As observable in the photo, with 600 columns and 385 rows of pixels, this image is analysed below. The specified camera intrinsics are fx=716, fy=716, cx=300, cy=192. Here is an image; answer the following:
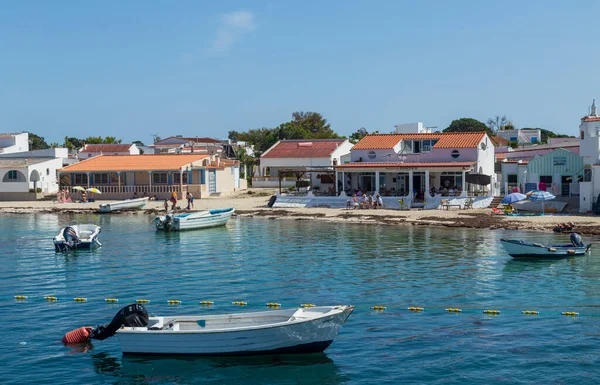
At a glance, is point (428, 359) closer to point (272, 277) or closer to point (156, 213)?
point (272, 277)

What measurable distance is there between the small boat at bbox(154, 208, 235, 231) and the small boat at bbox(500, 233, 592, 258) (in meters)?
21.9

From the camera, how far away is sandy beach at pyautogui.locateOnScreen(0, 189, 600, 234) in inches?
1825

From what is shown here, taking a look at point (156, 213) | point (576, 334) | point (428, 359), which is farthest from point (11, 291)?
point (156, 213)

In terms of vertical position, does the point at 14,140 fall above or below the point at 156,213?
above

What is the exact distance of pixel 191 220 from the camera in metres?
48.5

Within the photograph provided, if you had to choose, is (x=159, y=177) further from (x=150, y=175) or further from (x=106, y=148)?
(x=106, y=148)

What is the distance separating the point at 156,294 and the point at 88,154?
6619cm

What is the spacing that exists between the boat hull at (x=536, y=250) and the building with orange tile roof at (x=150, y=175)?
38.7 m

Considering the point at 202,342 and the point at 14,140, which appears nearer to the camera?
the point at 202,342

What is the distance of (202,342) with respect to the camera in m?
19.8

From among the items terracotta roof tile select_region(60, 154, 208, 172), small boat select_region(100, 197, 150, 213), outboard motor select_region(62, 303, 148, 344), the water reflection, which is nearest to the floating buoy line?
the water reflection

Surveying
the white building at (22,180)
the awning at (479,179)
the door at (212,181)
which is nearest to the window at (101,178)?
the white building at (22,180)

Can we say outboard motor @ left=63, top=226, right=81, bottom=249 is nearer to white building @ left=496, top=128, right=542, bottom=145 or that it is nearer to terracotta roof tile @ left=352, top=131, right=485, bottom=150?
terracotta roof tile @ left=352, top=131, right=485, bottom=150

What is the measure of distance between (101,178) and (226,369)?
54501 millimetres
